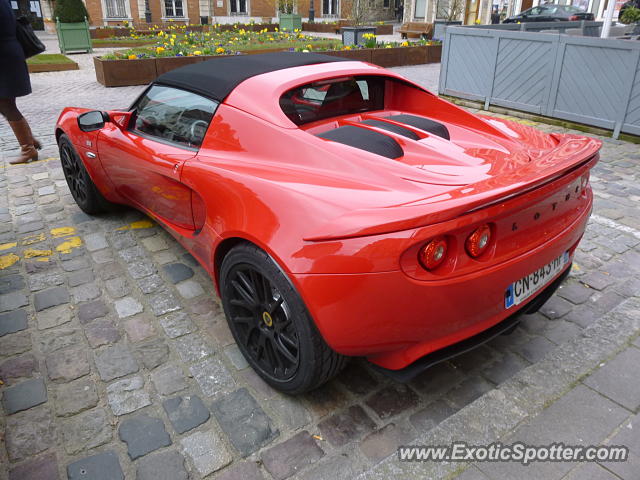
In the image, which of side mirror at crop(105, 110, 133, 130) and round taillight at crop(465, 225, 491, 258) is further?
side mirror at crop(105, 110, 133, 130)

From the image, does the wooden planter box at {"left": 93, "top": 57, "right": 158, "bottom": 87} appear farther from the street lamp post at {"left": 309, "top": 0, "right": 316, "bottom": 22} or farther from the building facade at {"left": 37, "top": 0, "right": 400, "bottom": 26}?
the street lamp post at {"left": 309, "top": 0, "right": 316, "bottom": 22}

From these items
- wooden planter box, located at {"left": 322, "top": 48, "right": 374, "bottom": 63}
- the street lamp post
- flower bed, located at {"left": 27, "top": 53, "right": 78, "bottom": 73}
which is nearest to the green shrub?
flower bed, located at {"left": 27, "top": 53, "right": 78, "bottom": 73}

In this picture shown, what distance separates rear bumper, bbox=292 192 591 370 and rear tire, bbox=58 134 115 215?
9.31 feet

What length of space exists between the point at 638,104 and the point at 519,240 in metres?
6.17

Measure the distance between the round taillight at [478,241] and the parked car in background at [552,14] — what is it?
23.8 metres

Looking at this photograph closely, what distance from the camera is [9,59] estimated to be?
18.1 feet

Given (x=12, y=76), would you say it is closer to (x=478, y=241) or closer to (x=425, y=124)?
(x=425, y=124)

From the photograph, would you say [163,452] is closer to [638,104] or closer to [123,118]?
[123,118]

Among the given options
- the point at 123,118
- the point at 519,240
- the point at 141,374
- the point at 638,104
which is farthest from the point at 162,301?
the point at 638,104

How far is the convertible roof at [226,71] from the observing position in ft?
8.91

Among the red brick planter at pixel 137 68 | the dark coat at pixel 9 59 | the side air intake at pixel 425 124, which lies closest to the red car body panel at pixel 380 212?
the side air intake at pixel 425 124

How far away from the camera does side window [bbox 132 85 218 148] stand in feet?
9.16

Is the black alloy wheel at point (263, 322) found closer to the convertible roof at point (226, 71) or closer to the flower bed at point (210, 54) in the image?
the convertible roof at point (226, 71)

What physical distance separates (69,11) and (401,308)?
1938 centimetres
